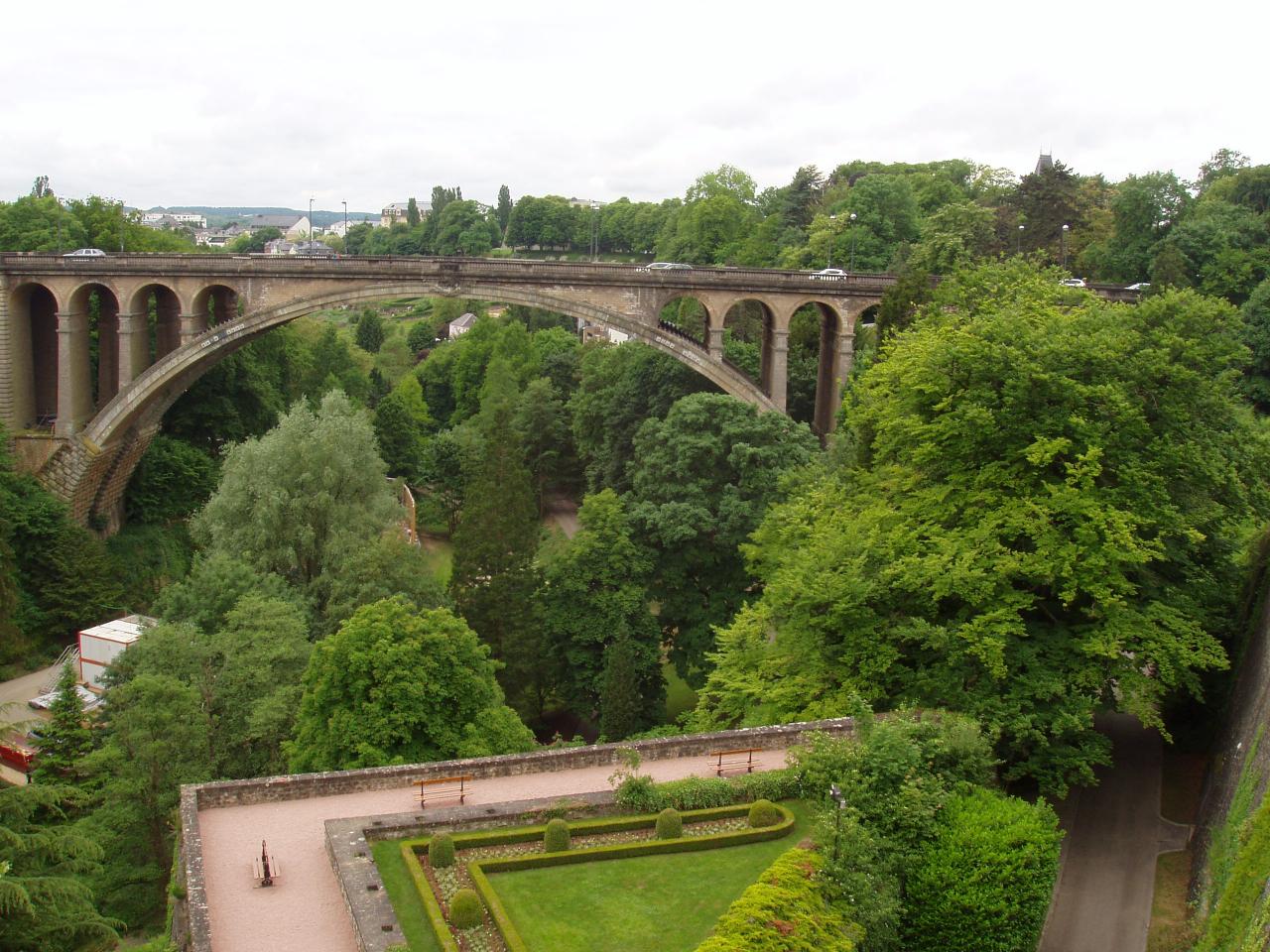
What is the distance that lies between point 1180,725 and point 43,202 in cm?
5470

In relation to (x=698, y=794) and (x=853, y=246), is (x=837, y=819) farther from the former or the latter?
(x=853, y=246)

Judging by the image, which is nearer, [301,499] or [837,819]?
[837,819]

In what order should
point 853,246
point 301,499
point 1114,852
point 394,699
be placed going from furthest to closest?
point 853,246 → point 301,499 → point 394,699 → point 1114,852

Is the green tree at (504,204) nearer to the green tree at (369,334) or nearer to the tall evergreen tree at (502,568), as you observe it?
the green tree at (369,334)

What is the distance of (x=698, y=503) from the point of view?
3716 cm

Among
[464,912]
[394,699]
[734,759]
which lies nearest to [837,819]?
[734,759]

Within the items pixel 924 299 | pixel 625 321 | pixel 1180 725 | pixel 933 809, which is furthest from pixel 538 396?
pixel 933 809

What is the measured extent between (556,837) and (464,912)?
7.22 ft

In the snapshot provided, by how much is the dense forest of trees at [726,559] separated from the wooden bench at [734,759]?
2.14m

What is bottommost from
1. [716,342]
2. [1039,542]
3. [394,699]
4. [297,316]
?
[394,699]

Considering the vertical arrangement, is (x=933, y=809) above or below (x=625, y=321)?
below

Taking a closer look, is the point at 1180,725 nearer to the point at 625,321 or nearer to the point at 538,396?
the point at 625,321


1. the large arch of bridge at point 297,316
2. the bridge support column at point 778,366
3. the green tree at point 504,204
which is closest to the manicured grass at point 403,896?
the large arch of bridge at point 297,316

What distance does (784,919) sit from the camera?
49.7 ft
